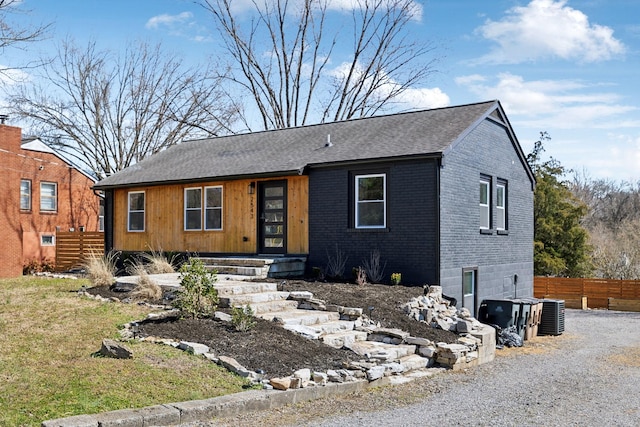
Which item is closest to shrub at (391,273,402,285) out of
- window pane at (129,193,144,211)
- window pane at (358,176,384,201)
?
window pane at (358,176,384,201)

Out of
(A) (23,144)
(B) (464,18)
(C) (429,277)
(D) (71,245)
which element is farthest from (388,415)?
(A) (23,144)

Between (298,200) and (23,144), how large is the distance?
1395cm

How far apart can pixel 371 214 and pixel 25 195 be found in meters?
16.0

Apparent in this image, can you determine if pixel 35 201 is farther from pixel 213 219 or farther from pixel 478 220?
pixel 478 220

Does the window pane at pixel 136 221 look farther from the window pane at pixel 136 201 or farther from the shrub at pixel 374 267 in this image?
the shrub at pixel 374 267

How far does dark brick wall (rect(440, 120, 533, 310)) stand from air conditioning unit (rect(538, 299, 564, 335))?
151cm

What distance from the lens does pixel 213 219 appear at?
17.9 metres

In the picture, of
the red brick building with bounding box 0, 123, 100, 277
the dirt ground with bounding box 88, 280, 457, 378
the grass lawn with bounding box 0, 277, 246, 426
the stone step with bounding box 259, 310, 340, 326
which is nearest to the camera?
the grass lawn with bounding box 0, 277, 246, 426

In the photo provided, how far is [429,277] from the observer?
1388 cm

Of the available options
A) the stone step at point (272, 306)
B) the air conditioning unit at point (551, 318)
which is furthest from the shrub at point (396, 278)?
the air conditioning unit at point (551, 318)

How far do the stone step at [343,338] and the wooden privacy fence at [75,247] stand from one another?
14304 millimetres

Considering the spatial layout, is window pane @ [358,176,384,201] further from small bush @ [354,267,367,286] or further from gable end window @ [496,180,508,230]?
gable end window @ [496,180,508,230]

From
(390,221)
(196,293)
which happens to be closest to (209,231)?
(390,221)

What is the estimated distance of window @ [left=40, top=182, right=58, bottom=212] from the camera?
979 inches
